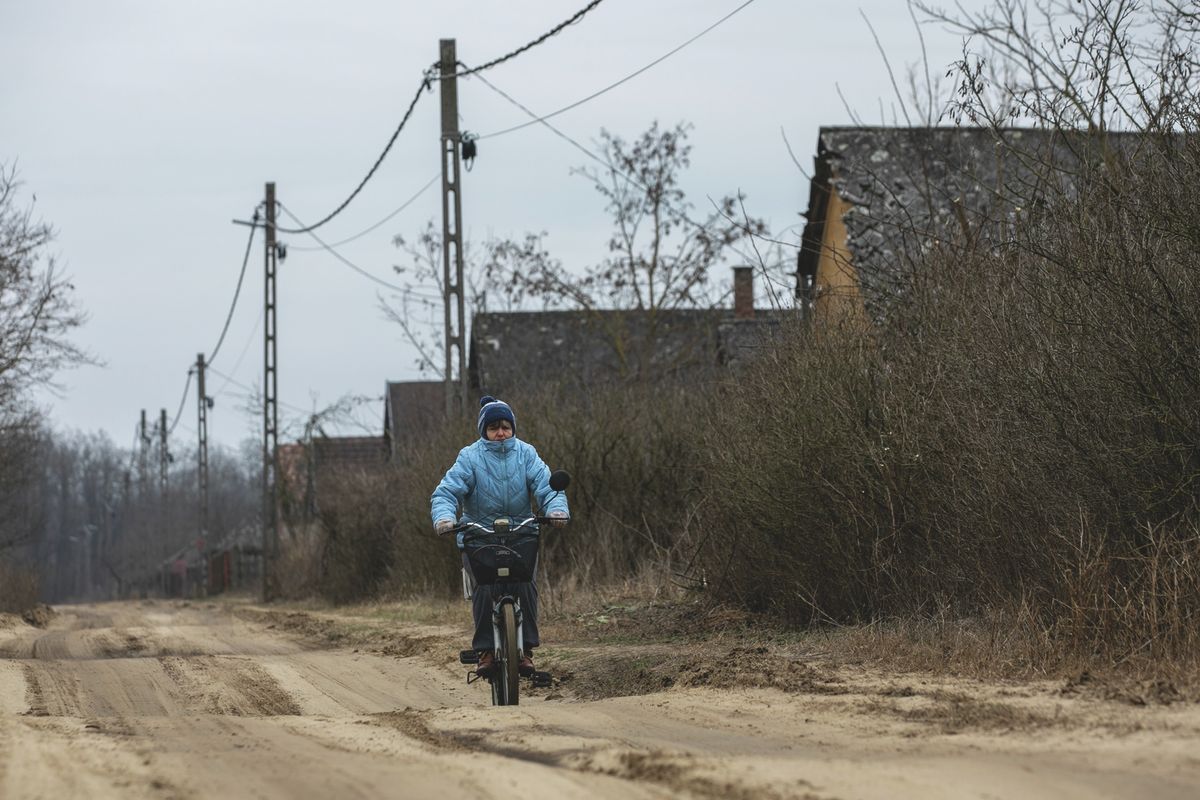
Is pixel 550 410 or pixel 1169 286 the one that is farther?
pixel 550 410

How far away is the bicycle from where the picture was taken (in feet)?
31.6

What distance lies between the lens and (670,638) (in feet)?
45.8

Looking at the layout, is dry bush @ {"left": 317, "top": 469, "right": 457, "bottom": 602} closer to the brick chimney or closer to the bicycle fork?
the brick chimney

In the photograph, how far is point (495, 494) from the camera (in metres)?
10.1

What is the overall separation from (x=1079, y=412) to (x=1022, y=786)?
4911mm

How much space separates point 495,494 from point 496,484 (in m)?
0.07

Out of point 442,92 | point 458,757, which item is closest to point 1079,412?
point 458,757

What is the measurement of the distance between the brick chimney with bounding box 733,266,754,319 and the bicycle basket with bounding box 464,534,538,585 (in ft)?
88.9

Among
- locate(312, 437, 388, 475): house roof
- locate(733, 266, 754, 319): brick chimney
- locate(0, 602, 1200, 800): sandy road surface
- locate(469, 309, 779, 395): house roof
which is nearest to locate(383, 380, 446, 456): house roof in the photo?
locate(312, 437, 388, 475): house roof

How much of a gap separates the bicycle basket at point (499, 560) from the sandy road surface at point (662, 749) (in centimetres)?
114

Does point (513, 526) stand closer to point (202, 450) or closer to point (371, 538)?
point (371, 538)

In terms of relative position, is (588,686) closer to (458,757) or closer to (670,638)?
(670,638)

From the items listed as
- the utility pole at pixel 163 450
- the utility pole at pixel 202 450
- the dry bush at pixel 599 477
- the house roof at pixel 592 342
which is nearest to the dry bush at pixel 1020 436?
the dry bush at pixel 599 477

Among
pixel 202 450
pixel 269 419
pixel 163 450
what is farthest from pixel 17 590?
pixel 163 450
